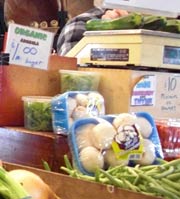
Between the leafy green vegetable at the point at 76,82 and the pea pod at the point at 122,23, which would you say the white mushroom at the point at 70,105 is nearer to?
the leafy green vegetable at the point at 76,82

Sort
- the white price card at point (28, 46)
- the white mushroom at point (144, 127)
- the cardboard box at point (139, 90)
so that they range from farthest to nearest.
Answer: the cardboard box at point (139, 90) < the white price card at point (28, 46) < the white mushroom at point (144, 127)

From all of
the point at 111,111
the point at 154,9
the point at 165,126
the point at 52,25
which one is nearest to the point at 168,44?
the point at 111,111

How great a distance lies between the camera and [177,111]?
7.44 feet

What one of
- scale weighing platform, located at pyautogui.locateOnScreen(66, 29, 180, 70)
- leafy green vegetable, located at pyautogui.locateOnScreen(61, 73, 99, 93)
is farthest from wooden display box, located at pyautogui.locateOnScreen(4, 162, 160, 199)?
scale weighing platform, located at pyautogui.locateOnScreen(66, 29, 180, 70)

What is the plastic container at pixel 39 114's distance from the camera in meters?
1.85

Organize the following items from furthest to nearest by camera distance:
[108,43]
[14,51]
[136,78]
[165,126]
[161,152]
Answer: [108,43], [136,78], [14,51], [165,126], [161,152]

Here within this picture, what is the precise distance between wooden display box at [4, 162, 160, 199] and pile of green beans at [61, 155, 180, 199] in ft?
0.15

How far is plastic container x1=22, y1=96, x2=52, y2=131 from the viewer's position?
1.85 meters

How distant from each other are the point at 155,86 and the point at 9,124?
2.03 feet

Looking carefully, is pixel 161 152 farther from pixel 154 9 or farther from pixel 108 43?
pixel 108 43

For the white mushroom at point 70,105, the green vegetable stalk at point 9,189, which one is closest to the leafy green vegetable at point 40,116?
the white mushroom at point 70,105

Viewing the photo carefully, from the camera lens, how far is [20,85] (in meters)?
1.95

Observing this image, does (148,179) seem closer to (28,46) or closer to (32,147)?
(32,147)

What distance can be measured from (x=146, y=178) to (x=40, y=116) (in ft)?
1.95
